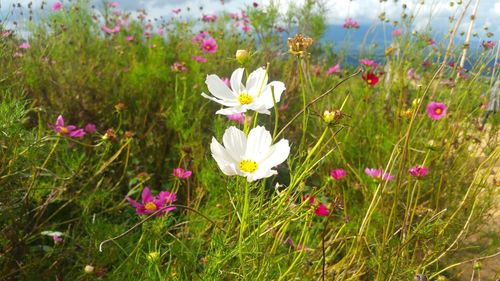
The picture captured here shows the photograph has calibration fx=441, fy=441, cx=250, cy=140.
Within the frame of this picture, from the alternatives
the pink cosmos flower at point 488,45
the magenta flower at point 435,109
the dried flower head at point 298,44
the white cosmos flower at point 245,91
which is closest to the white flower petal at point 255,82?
the white cosmos flower at point 245,91

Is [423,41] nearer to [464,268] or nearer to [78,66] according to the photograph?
[464,268]

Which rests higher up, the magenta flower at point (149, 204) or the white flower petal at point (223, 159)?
the white flower petal at point (223, 159)

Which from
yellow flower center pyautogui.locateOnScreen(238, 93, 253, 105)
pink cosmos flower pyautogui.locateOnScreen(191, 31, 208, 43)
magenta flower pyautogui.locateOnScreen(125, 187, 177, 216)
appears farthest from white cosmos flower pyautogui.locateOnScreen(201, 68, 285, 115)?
pink cosmos flower pyautogui.locateOnScreen(191, 31, 208, 43)

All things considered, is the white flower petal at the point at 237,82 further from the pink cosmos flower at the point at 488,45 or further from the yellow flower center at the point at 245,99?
the pink cosmos flower at the point at 488,45

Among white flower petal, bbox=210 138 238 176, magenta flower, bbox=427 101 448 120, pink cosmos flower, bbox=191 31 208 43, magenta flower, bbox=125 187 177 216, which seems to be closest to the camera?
white flower petal, bbox=210 138 238 176

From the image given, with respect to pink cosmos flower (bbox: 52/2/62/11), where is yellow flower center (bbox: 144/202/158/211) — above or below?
below

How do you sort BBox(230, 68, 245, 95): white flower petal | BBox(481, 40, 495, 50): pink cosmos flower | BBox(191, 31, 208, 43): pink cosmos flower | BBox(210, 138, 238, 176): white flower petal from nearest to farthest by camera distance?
1. BBox(210, 138, 238, 176): white flower petal
2. BBox(230, 68, 245, 95): white flower petal
3. BBox(481, 40, 495, 50): pink cosmos flower
4. BBox(191, 31, 208, 43): pink cosmos flower

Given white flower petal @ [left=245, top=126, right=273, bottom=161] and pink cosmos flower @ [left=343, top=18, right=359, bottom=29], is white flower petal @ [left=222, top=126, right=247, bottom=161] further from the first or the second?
pink cosmos flower @ [left=343, top=18, right=359, bottom=29]
